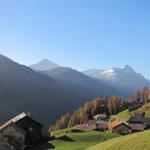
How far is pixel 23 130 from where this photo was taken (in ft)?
292

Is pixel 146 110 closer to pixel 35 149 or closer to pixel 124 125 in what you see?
pixel 124 125

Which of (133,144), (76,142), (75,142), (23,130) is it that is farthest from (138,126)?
(133,144)

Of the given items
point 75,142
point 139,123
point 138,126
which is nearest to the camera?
point 75,142

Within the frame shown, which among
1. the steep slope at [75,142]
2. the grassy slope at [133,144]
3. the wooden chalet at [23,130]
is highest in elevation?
the wooden chalet at [23,130]

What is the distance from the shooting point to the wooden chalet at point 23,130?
86.3m

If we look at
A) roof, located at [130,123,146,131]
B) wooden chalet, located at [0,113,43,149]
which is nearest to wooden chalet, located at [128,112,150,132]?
roof, located at [130,123,146,131]

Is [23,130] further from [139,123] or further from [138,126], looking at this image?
[139,123]

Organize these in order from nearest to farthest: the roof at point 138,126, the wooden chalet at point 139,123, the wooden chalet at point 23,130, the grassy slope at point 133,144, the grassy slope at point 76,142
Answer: the grassy slope at point 133,144, the grassy slope at point 76,142, the wooden chalet at point 23,130, the roof at point 138,126, the wooden chalet at point 139,123

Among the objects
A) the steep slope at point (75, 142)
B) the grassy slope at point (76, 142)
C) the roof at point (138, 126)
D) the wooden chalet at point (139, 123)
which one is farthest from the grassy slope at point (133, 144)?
the wooden chalet at point (139, 123)

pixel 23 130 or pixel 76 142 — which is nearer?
pixel 76 142

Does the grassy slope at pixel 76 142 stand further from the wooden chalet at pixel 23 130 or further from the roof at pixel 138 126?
the roof at pixel 138 126

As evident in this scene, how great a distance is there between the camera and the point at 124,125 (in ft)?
422

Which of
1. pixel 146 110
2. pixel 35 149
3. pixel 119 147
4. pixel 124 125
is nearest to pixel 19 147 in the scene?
pixel 35 149

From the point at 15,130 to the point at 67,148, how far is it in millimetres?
17059
